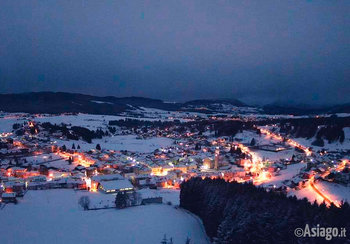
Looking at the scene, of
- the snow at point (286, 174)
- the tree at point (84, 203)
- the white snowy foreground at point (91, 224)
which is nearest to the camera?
the white snowy foreground at point (91, 224)

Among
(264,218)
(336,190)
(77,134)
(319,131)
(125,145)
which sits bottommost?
(125,145)

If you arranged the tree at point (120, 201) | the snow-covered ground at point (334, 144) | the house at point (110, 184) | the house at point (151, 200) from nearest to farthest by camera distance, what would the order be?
the tree at point (120, 201) < the house at point (151, 200) < the house at point (110, 184) < the snow-covered ground at point (334, 144)

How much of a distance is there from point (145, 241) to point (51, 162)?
18928mm

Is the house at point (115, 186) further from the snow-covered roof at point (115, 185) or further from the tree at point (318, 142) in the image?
the tree at point (318, 142)

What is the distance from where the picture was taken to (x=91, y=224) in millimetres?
12484

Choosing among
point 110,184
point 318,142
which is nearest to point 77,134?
point 110,184

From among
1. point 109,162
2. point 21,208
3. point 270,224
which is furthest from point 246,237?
point 109,162

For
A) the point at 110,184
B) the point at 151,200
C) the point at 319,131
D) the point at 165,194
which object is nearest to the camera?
the point at 151,200

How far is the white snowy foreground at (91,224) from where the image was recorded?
10977 mm

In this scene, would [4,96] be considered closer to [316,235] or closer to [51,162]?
[51,162]

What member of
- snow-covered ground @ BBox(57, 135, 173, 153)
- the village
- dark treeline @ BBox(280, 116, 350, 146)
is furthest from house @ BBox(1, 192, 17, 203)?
dark treeline @ BBox(280, 116, 350, 146)

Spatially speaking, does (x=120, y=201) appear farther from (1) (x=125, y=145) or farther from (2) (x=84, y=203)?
(1) (x=125, y=145)

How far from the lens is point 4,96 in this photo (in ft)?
373

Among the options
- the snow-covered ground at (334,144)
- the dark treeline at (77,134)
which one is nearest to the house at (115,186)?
the dark treeline at (77,134)
